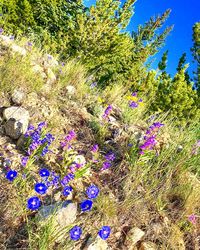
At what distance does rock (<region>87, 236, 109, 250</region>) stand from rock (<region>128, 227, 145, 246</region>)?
0.24 m

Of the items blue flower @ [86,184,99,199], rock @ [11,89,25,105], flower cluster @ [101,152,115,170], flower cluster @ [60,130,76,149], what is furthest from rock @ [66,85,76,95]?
blue flower @ [86,184,99,199]

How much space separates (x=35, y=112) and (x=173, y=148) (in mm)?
1772

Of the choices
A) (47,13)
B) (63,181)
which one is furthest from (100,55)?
(63,181)

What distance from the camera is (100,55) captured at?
525 inches

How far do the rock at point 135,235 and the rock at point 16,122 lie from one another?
1.52m

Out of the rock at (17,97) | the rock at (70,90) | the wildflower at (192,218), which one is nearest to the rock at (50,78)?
the rock at (70,90)

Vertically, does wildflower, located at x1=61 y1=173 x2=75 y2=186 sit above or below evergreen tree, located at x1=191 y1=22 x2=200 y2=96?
below

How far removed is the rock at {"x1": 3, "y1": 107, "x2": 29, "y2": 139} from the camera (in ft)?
9.77

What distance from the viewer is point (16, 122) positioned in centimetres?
298

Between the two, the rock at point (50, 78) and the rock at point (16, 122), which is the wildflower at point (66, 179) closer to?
the rock at point (16, 122)

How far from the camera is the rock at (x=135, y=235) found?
233 cm

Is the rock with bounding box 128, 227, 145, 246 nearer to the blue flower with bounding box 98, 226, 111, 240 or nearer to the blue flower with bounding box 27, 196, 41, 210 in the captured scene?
the blue flower with bounding box 98, 226, 111, 240

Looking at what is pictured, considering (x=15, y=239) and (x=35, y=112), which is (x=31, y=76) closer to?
(x=35, y=112)

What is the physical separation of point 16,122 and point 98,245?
154 cm
